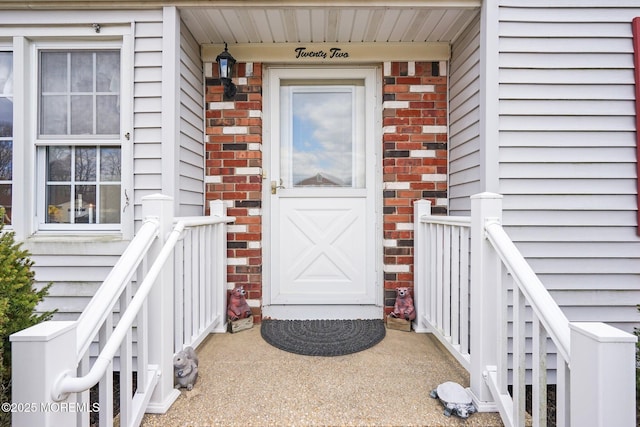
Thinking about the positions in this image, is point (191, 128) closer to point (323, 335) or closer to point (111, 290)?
point (111, 290)

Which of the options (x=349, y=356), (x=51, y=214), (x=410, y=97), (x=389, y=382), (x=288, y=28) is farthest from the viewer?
(x=410, y=97)

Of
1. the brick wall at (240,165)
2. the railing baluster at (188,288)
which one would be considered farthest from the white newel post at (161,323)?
the brick wall at (240,165)

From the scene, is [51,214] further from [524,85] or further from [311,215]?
[524,85]

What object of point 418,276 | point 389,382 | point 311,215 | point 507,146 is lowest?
point 389,382

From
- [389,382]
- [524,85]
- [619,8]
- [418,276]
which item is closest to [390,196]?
[418,276]

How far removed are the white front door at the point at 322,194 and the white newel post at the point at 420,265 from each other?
0.33m

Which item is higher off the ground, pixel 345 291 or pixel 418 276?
pixel 418 276

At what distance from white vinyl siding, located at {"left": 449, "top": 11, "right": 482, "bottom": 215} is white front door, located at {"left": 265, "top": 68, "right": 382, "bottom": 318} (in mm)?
641

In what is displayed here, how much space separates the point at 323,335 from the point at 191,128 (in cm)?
188

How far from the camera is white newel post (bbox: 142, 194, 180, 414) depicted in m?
1.56

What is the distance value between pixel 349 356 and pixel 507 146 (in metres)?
1.72

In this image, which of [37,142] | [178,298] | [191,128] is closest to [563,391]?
[178,298]

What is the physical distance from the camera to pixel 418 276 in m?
2.62

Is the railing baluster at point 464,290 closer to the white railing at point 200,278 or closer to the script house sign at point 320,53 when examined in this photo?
the white railing at point 200,278
